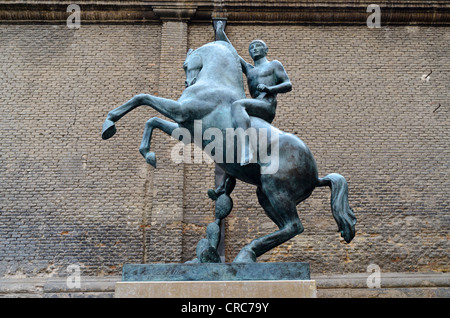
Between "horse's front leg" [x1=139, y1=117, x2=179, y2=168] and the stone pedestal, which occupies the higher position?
"horse's front leg" [x1=139, y1=117, x2=179, y2=168]

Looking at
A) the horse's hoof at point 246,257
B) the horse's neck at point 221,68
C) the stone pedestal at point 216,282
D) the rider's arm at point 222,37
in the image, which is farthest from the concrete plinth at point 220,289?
the rider's arm at point 222,37

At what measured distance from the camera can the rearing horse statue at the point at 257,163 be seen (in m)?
4.54

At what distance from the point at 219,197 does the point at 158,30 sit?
8304 millimetres

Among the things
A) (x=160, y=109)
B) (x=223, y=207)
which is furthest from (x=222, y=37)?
(x=223, y=207)

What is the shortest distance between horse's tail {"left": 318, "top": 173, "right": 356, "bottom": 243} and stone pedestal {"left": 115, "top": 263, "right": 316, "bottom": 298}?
2.53ft

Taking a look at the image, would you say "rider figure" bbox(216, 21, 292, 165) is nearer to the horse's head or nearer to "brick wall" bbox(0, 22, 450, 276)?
the horse's head

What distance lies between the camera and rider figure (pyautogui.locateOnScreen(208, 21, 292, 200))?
180 inches

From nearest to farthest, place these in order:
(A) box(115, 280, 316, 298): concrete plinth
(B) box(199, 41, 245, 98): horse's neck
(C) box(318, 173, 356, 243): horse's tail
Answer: (A) box(115, 280, 316, 298): concrete plinth < (C) box(318, 173, 356, 243): horse's tail < (B) box(199, 41, 245, 98): horse's neck

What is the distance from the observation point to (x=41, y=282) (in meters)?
10.0

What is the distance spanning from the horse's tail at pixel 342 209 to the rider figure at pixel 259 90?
2.79 feet

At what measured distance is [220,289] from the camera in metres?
3.71

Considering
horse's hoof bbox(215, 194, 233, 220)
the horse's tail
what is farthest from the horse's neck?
the horse's tail

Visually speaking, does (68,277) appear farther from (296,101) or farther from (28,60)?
(296,101)
